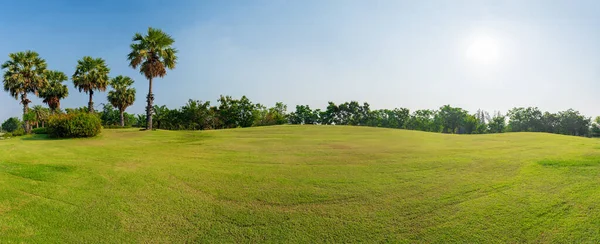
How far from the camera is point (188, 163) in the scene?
9344 mm

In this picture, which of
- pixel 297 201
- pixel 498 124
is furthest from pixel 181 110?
pixel 498 124

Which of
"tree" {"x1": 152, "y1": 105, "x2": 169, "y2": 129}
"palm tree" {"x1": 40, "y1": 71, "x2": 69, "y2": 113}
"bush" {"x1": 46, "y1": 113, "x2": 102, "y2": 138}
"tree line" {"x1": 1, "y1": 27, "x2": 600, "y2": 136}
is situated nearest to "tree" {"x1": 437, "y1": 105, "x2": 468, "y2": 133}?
"tree line" {"x1": 1, "y1": 27, "x2": 600, "y2": 136}

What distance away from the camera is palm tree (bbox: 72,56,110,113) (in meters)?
32.7

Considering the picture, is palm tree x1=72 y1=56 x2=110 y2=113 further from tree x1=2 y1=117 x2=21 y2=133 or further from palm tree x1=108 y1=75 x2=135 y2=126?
tree x1=2 y1=117 x2=21 y2=133

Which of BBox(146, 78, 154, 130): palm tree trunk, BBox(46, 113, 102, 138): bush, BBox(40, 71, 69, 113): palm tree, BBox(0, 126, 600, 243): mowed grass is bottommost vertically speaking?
BBox(0, 126, 600, 243): mowed grass

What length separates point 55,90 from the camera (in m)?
37.5

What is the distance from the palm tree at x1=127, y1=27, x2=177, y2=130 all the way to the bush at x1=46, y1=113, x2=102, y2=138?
330 inches

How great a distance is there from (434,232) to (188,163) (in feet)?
24.5

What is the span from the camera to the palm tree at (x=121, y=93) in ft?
134

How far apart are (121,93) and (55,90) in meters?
7.34

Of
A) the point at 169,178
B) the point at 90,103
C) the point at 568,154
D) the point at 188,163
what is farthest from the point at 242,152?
the point at 90,103

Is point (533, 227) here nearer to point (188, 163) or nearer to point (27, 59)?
point (188, 163)

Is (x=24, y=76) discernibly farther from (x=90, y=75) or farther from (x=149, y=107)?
(x=149, y=107)

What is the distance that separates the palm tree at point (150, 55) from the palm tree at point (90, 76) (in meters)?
10.4
